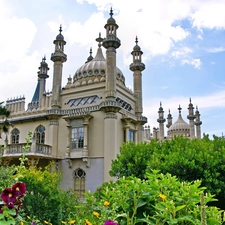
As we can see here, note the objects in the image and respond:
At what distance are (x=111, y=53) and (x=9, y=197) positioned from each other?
19747 mm

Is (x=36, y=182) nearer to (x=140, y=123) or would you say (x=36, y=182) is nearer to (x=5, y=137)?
(x=140, y=123)

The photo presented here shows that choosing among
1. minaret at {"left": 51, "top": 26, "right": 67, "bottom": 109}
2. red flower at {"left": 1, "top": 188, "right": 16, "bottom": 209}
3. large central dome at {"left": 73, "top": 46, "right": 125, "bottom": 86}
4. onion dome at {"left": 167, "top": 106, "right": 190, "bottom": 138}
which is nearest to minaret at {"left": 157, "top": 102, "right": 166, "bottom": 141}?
onion dome at {"left": 167, "top": 106, "right": 190, "bottom": 138}

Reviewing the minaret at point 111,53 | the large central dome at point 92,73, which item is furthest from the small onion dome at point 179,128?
the minaret at point 111,53

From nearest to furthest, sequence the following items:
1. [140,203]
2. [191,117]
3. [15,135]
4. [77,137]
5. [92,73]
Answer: [140,203] → [77,137] → [92,73] → [15,135] → [191,117]

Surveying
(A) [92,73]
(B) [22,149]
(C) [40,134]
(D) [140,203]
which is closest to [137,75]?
(A) [92,73]

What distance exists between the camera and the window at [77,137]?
72.2 ft

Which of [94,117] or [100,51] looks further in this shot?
[100,51]

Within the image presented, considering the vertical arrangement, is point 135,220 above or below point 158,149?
below

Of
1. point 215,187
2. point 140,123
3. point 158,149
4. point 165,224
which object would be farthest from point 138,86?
point 165,224

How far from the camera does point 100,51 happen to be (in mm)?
26750

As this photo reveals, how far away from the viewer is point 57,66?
81.8 feet

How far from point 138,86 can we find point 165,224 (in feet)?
72.7

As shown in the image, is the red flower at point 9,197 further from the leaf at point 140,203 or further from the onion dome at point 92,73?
the onion dome at point 92,73

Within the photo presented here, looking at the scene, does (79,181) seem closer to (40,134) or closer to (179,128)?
(40,134)
